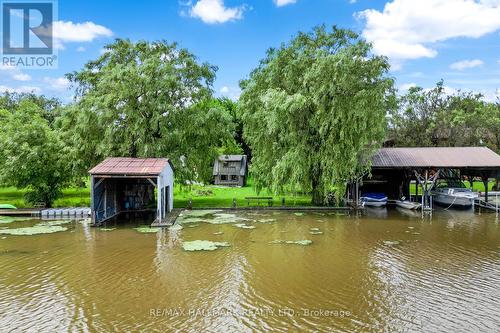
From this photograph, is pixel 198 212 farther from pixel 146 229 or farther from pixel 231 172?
pixel 231 172

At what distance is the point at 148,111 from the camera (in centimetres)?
2400

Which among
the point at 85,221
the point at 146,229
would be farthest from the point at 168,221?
the point at 85,221

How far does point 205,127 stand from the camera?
24938 millimetres

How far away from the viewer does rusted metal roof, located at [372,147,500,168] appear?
81.4 feet

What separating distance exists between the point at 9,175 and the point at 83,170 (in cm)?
402

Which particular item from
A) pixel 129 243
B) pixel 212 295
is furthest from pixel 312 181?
pixel 212 295

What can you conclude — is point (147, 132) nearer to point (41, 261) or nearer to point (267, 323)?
point (41, 261)

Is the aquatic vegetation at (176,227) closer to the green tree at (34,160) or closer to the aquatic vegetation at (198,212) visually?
the aquatic vegetation at (198,212)

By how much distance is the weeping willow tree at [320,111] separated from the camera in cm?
2312

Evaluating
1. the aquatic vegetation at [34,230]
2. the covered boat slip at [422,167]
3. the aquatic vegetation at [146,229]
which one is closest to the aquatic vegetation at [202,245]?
the aquatic vegetation at [146,229]

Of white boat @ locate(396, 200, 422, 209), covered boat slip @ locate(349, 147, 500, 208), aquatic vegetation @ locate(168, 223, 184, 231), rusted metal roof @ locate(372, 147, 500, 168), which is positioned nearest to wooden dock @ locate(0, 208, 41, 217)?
aquatic vegetation @ locate(168, 223, 184, 231)

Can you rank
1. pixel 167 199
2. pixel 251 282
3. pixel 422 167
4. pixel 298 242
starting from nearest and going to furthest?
pixel 251 282 < pixel 298 242 < pixel 167 199 < pixel 422 167

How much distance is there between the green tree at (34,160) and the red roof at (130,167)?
5.49m

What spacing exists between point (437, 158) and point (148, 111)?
19.3 meters
